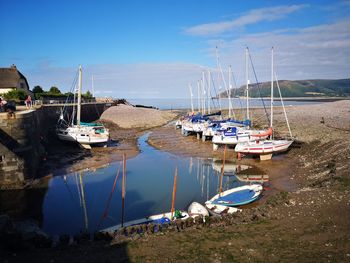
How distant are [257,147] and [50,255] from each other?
24.0m

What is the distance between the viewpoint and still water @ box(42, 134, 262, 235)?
18219 mm

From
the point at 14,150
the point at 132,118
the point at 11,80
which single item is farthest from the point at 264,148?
the point at 11,80

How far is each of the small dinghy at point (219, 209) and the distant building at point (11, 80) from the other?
50.3 metres

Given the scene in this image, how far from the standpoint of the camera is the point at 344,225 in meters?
12.8

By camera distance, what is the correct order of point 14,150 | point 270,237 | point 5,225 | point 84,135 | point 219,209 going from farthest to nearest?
point 84,135 → point 14,150 → point 219,209 → point 5,225 → point 270,237

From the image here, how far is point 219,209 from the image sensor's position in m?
18.0

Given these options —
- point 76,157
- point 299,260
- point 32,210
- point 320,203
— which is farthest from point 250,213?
point 76,157

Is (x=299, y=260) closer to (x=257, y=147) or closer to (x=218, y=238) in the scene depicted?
(x=218, y=238)

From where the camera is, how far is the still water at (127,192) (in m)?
18.2

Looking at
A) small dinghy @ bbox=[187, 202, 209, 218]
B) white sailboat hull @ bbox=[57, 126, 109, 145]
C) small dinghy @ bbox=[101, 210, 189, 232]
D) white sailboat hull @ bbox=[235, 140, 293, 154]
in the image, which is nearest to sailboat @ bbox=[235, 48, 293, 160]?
white sailboat hull @ bbox=[235, 140, 293, 154]

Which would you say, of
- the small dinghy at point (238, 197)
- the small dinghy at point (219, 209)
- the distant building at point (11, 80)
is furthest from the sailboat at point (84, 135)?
the small dinghy at point (219, 209)

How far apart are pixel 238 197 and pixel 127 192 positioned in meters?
8.28

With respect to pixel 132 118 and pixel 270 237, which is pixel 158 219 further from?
pixel 132 118

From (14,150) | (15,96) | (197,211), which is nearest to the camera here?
(197,211)
